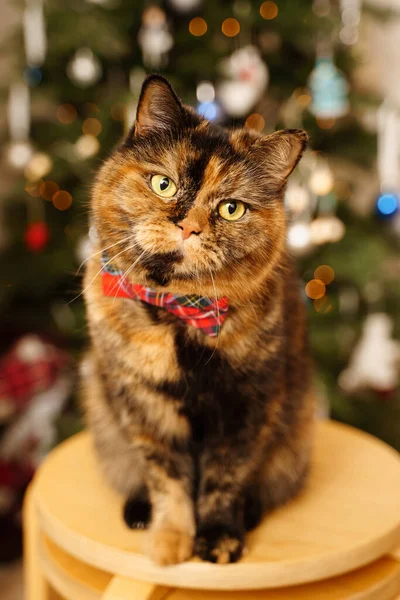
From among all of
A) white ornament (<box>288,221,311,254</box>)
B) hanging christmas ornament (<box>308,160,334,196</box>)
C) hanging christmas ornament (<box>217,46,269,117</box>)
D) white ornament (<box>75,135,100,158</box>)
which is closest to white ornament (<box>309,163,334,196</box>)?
hanging christmas ornament (<box>308,160,334,196</box>)

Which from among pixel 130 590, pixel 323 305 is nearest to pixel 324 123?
pixel 323 305

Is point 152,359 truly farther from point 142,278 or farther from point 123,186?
point 123,186

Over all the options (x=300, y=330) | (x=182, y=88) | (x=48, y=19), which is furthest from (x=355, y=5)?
(x=300, y=330)

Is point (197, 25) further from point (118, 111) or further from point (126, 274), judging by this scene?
point (126, 274)

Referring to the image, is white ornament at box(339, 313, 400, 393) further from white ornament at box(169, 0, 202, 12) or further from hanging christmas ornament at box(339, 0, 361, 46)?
white ornament at box(169, 0, 202, 12)

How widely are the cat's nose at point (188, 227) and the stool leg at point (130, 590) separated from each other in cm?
46

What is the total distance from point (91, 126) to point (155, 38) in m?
0.31

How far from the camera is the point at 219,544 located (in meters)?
0.81

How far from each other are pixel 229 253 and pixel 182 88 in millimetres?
1056

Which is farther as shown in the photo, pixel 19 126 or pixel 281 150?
pixel 19 126

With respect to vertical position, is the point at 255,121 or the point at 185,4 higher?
the point at 185,4

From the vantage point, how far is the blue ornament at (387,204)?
179cm

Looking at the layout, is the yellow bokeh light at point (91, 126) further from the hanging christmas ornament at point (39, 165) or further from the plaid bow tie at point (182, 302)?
the plaid bow tie at point (182, 302)

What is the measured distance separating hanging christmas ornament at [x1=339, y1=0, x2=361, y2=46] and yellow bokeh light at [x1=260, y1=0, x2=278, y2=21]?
0.77 feet
